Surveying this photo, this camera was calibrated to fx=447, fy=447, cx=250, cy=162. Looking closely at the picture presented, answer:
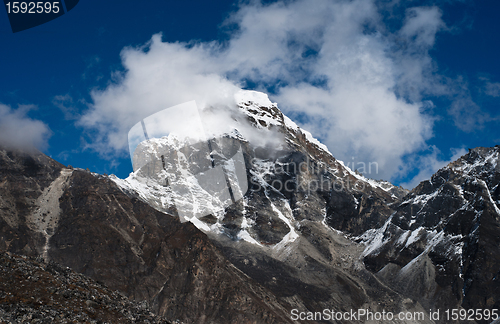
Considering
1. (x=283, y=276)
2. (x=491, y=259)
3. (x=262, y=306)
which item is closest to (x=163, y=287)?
(x=262, y=306)

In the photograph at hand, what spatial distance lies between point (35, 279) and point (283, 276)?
15459 centimetres

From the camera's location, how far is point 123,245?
533 ft

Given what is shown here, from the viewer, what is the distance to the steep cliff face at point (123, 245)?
144 m

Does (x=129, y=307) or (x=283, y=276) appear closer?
(x=129, y=307)

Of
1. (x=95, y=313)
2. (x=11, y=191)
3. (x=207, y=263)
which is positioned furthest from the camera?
(x=11, y=191)

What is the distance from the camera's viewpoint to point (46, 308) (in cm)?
4784

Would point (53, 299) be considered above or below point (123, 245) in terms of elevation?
below

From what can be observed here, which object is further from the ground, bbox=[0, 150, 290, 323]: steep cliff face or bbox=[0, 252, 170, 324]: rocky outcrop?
bbox=[0, 150, 290, 323]: steep cliff face

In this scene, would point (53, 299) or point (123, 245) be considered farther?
point (123, 245)

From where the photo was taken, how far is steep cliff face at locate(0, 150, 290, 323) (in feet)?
473

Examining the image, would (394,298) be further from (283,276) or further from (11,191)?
(11,191)

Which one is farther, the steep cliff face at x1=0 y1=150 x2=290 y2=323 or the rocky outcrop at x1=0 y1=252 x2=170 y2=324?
the steep cliff face at x1=0 y1=150 x2=290 y2=323

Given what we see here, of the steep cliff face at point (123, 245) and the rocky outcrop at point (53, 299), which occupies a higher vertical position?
the steep cliff face at point (123, 245)

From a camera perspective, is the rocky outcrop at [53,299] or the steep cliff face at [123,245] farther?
the steep cliff face at [123,245]
